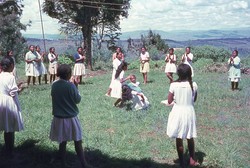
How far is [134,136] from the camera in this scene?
8.51 meters

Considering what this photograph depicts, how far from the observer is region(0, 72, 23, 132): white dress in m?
6.39

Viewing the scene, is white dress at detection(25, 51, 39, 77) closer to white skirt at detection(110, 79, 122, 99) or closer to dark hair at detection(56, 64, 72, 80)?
white skirt at detection(110, 79, 122, 99)

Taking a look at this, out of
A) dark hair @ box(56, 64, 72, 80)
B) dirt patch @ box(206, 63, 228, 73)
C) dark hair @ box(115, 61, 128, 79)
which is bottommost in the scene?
dirt patch @ box(206, 63, 228, 73)

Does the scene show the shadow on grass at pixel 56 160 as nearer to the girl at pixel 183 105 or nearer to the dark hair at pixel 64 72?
the girl at pixel 183 105

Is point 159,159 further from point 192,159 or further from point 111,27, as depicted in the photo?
point 111,27

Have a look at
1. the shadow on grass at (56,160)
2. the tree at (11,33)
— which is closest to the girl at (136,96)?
the shadow on grass at (56,160)

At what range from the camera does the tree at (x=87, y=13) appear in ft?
92.0

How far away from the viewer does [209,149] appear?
758 centimetres

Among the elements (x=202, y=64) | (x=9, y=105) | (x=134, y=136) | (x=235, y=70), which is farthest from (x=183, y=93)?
(x=202, y=64)

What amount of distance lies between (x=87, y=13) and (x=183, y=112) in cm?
2333

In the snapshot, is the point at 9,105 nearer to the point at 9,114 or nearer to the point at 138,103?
the point at 9,114

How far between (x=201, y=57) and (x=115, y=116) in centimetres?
2081

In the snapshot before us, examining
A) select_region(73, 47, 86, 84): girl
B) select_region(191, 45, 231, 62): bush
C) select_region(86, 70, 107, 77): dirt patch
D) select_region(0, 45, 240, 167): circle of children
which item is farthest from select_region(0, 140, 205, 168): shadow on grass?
select_region(191, 45, 231, 62): bush

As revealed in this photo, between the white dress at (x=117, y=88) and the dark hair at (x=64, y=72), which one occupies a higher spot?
the dark hair at (x=64, y=72)
